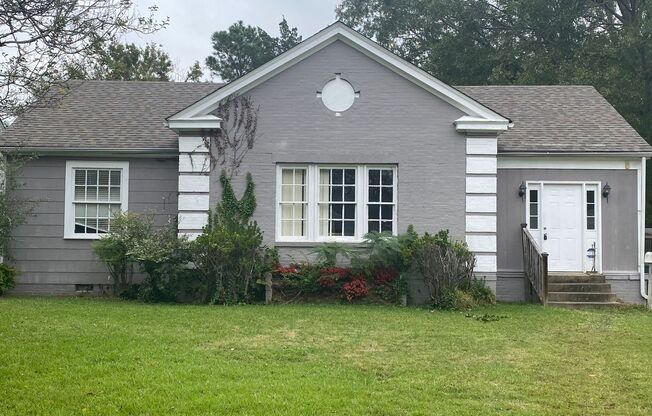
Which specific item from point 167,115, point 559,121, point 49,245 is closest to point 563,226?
point 559,121

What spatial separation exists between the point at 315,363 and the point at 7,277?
9.91 m

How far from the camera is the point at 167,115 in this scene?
18.0 meters

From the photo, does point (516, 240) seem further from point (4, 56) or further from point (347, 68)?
point (4, 56)

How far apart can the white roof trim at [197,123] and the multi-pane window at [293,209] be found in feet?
6.43

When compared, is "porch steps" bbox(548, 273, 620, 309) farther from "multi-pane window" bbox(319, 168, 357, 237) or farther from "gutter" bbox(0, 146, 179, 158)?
"gutter" bbox(0, 146, 179, 158)

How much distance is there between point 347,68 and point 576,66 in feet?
55.3

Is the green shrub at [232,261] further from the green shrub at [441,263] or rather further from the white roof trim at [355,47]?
the green shrub at [441,263]

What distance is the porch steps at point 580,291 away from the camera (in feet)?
48.7

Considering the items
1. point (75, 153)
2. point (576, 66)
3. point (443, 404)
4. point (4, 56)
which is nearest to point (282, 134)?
point (75, 153)

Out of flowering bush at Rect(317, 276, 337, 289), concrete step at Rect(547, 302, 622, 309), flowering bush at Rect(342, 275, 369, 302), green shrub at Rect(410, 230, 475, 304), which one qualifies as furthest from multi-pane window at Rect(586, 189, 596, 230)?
flowering bush at Rect(317, 276, 337, 289)

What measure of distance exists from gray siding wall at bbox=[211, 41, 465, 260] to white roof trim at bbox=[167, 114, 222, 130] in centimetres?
98

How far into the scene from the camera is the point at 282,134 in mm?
15406

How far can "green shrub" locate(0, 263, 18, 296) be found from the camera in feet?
50.3

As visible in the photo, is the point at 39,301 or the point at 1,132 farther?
the point at 1,132
